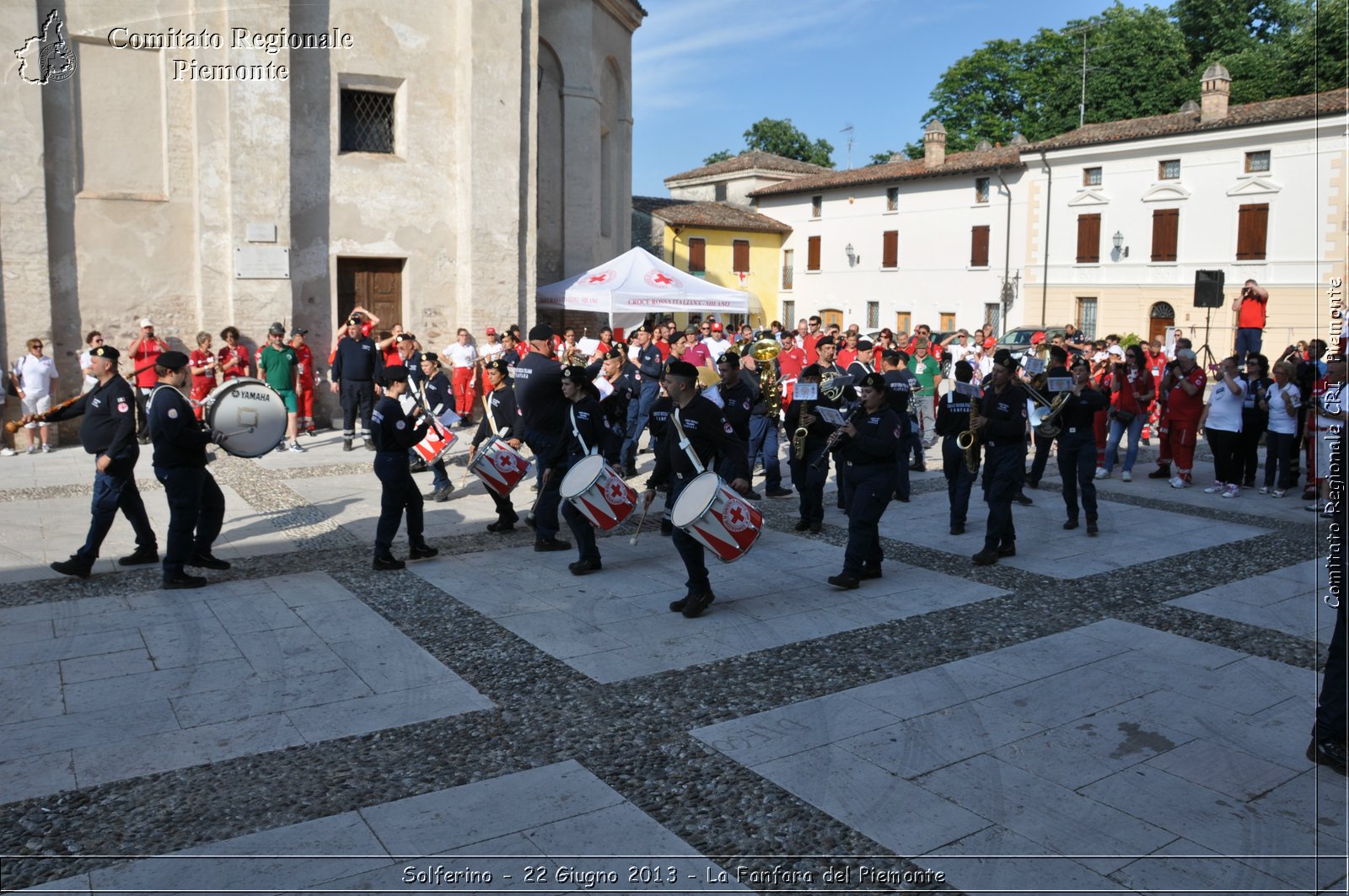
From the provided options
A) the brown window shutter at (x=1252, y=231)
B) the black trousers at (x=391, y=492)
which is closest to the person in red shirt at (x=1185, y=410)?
the black trousers at (x=391, y=492)

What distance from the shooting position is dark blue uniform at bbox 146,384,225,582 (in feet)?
25.5

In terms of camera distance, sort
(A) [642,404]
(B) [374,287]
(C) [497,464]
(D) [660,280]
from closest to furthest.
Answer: (C) [497,464], (A) [642,404], (B) [374,287], (D) [660,280]

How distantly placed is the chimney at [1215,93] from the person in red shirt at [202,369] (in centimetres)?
3252

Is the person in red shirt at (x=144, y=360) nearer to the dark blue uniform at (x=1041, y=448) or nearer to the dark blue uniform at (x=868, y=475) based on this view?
the dark blue uniform at (x=868, y=475)

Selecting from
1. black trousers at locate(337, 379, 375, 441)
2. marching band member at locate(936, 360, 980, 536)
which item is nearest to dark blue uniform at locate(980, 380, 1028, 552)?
marching band member at locate(936, 360, 980, 536)

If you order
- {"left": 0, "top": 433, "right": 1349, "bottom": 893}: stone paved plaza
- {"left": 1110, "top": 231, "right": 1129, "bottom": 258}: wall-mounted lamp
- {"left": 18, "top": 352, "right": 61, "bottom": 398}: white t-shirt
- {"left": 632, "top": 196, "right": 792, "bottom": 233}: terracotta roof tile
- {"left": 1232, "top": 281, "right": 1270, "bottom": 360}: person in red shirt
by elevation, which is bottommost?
{"left": 0, "top": 433, "right": 1349, "bottom": 893}: stone paved plaza

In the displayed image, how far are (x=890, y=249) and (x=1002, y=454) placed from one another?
37.6 metres

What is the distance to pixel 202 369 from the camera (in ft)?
49.0

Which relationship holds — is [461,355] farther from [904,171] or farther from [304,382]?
[904,171]

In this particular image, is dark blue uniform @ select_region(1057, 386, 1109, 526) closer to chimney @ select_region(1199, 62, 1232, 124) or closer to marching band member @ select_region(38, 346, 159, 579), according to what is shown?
marching band member @ select_region(38, 346, 159, 579)

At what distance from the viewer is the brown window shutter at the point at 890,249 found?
1769 inches

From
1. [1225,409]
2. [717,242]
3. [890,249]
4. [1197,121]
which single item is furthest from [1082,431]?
[717,242]

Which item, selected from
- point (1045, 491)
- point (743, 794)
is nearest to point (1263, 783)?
point (743, 794)

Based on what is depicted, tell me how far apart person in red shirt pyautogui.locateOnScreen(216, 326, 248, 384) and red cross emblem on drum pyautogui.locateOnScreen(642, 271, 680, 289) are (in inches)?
267
